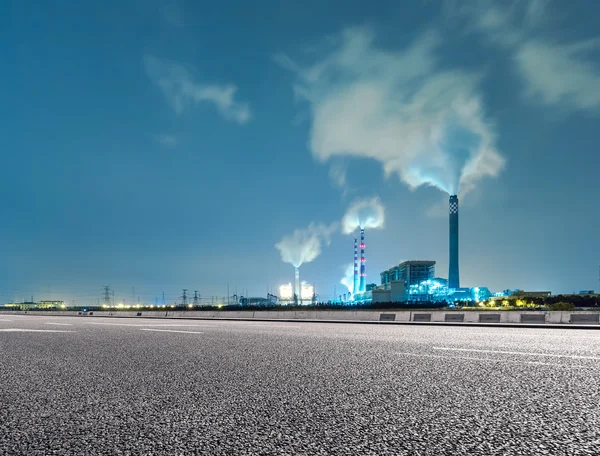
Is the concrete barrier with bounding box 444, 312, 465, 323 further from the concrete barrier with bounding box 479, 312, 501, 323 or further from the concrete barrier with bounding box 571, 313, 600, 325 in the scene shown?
the concrete barrier with bounding box 571, 313, 600, 325

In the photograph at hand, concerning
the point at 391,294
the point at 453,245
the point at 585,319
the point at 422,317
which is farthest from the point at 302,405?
the point at 453,245

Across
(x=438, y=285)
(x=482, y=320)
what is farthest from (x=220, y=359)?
(x=438, y=285)

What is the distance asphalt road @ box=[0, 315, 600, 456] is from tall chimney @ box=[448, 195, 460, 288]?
155231mm

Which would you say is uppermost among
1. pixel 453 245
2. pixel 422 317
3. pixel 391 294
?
pixel 453 245

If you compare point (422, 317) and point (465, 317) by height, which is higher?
point (465, 317)

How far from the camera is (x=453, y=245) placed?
157125 millimetres

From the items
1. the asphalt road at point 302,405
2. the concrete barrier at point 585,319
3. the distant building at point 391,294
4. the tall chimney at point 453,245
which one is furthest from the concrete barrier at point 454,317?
the tall chimney at point 453,245

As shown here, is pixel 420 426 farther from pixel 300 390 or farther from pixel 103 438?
pixel 103 438

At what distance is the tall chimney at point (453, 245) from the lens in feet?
516

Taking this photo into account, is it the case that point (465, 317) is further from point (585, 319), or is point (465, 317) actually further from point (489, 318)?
point (585, 319)

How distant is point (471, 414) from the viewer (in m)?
4.19

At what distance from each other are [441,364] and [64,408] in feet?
17.6

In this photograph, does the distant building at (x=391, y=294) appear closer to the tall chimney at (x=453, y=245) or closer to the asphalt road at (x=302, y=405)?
the tall chimney at (x=453, y=245)

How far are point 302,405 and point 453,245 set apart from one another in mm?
160507
